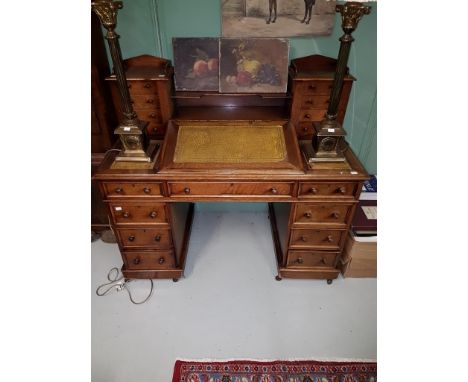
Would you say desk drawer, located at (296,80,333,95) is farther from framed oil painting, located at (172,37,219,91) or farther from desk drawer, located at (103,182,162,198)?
desk drawer, located at (103,182,162,198)

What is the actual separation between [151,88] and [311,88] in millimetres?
1083

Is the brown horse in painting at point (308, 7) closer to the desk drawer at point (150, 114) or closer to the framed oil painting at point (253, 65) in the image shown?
the framed oil painting at point (253, 65)

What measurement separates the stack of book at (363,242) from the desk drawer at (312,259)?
15 cm

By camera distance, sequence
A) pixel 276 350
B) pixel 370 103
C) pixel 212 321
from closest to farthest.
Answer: pixel 276 350 < pixel 212 321 < pixel 370 103

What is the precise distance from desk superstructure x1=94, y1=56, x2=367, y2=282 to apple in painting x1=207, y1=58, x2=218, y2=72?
6.5 inches

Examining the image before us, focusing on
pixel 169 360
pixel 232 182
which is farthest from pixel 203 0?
pixel 169 360

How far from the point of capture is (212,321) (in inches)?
79.9

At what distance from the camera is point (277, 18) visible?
1945mm

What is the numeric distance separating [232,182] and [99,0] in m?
1.13

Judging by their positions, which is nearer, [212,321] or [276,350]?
[276,350]

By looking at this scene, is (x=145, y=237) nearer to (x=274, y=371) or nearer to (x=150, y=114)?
(x=150, y=114)

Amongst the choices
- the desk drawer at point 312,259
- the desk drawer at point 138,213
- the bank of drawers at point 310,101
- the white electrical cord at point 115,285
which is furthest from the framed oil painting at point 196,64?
the white electrical cord at point 115,285

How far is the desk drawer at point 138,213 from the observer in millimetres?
1886

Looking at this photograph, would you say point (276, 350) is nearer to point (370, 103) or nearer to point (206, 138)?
point (206, 138)
